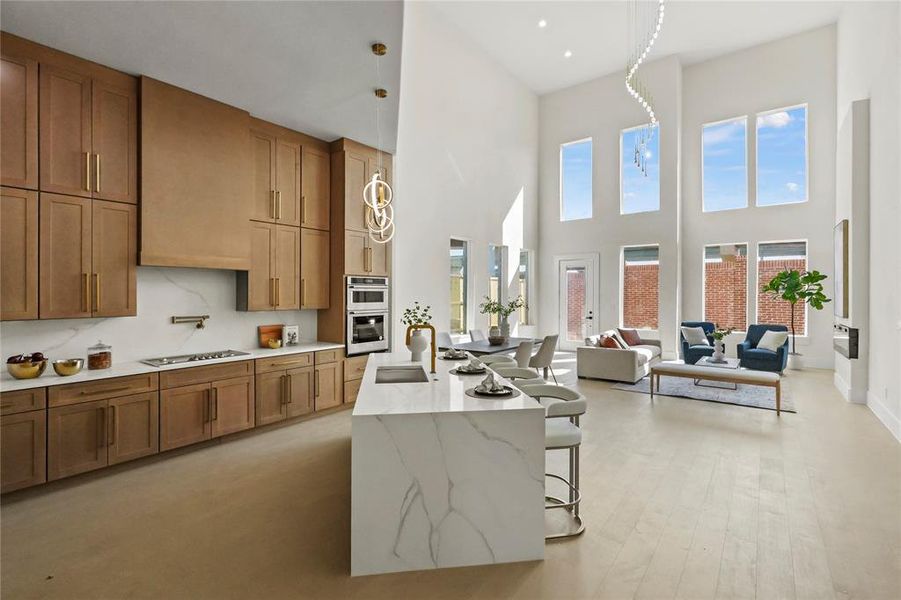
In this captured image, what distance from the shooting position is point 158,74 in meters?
3.60

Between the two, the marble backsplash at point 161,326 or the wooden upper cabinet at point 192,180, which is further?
the wooden upper cabinet at point 192,180

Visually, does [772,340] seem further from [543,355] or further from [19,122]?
[19,122]

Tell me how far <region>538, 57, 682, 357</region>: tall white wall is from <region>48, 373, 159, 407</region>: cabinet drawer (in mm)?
8346

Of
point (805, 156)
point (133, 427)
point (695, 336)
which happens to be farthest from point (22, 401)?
point (805, 156)

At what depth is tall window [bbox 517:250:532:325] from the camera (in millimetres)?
9930

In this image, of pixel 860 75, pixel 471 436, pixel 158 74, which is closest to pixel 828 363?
pixel 860 75

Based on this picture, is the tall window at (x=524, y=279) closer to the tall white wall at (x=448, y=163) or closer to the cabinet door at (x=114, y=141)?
the tall white wall at (x=448, y=163)

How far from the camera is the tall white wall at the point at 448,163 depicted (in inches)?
263

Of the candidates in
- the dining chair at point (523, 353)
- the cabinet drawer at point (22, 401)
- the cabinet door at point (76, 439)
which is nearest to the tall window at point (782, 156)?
the dining chair at point (523, 353)

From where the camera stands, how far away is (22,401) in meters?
2.92

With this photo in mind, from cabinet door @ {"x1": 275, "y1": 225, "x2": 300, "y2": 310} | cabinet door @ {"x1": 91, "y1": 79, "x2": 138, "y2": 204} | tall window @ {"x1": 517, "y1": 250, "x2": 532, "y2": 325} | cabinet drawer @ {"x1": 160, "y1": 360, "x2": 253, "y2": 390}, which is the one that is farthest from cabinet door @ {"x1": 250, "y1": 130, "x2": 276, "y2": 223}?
tall window @ {"x1": 517, "y1": 250, "x2": 532, "y2": 325}

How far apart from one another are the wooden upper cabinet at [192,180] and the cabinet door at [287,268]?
1.35 ft

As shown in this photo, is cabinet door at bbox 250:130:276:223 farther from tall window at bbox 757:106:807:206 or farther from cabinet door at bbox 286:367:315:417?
tall window at bbox 757:106:807:206

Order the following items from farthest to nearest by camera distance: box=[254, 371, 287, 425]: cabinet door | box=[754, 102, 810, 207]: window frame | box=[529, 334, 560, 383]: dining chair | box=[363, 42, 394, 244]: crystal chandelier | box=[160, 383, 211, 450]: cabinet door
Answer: box=[754, 102, 810, 207]: window frame → box=[529, 334, 560, 383]: dining chair → box=[254, 371, 287, 425]: cabinet door → box=[160, 383, 211, 450]: cabinet door → box=[363, 42, 394, 244]: crystal chandelier
